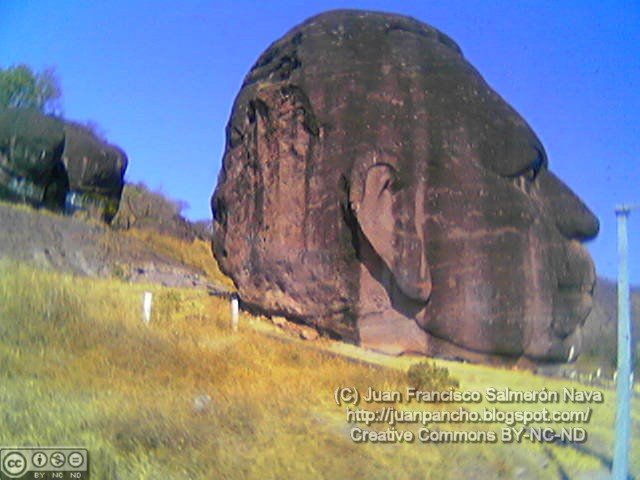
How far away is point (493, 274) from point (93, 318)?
24.4 ft

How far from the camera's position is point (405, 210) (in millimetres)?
12844

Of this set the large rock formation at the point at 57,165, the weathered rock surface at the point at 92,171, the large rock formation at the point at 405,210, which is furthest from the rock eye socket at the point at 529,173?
the weathered rock surface at the point at 92,171

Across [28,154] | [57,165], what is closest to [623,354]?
[28,154]

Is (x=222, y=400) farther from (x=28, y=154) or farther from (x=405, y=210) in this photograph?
(x=28, y=154)

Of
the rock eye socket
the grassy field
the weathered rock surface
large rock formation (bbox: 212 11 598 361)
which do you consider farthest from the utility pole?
the weathered rock surface

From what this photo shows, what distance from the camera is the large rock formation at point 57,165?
25.2 metres

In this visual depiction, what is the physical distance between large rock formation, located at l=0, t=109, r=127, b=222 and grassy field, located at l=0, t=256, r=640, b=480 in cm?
1358

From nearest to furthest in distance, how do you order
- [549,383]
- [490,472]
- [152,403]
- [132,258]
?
[490,472]
[152,403]
[549,383]
[132,258]

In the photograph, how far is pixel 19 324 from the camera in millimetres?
10398

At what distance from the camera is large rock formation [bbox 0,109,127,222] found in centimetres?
2517

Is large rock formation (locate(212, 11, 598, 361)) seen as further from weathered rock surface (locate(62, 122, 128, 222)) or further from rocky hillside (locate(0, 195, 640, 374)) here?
weathered rock surface (locate(62, 122, 128, 222))

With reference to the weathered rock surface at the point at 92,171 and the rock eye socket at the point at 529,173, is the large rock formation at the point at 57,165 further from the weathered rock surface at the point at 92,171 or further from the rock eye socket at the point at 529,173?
the rock eye socket at the point at 529,173

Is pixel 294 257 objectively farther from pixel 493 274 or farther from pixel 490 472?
pixel 490 472

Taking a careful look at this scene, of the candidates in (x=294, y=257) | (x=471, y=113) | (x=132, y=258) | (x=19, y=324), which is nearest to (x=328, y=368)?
(x=294, y=257)
